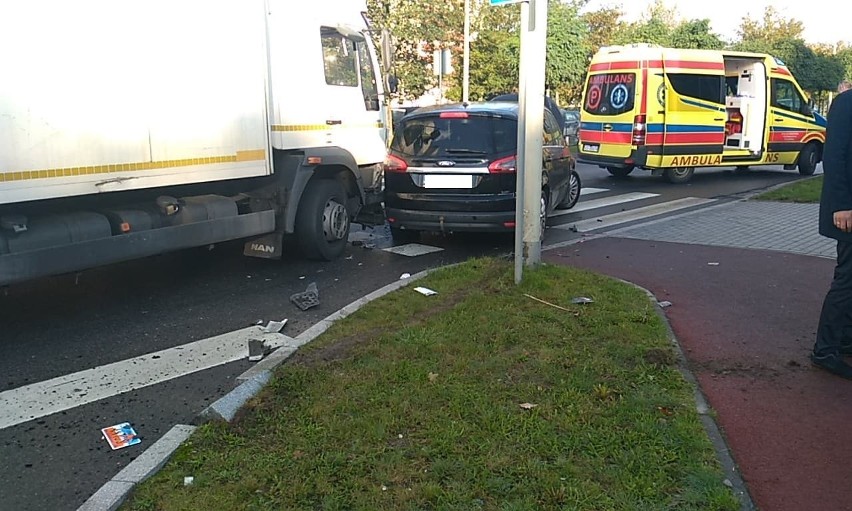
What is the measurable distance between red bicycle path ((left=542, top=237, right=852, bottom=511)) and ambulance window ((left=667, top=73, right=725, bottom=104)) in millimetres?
7361

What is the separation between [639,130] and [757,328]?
10314 millimetres

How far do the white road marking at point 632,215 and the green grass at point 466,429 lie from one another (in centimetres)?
519

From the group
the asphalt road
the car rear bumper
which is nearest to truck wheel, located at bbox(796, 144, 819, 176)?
the asphalt road

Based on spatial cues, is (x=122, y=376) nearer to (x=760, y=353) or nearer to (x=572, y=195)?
(x=760, y=353)

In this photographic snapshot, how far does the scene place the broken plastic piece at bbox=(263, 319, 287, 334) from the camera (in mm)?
5910

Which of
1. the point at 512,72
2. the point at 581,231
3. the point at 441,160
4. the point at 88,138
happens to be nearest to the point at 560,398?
the point at 88,138

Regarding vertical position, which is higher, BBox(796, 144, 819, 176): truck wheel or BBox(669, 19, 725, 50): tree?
BBox(669, 19, 725, 50): tree

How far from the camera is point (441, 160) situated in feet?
27.8

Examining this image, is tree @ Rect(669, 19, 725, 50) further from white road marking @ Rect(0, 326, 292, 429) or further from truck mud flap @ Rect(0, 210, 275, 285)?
white road marking @ Rect(0, 326, 292, 429)

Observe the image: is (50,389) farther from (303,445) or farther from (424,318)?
(424,318)

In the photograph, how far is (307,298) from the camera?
6645 millimetres

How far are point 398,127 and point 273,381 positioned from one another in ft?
17.1

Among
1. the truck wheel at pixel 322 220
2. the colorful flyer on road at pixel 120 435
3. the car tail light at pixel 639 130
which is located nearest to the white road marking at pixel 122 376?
the colorful flyer on road at pixel 120 435

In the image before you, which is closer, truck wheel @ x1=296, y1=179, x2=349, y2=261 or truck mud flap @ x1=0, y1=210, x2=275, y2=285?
truck mud flap @ x1=0, y1=210, x2=275, y2=285
